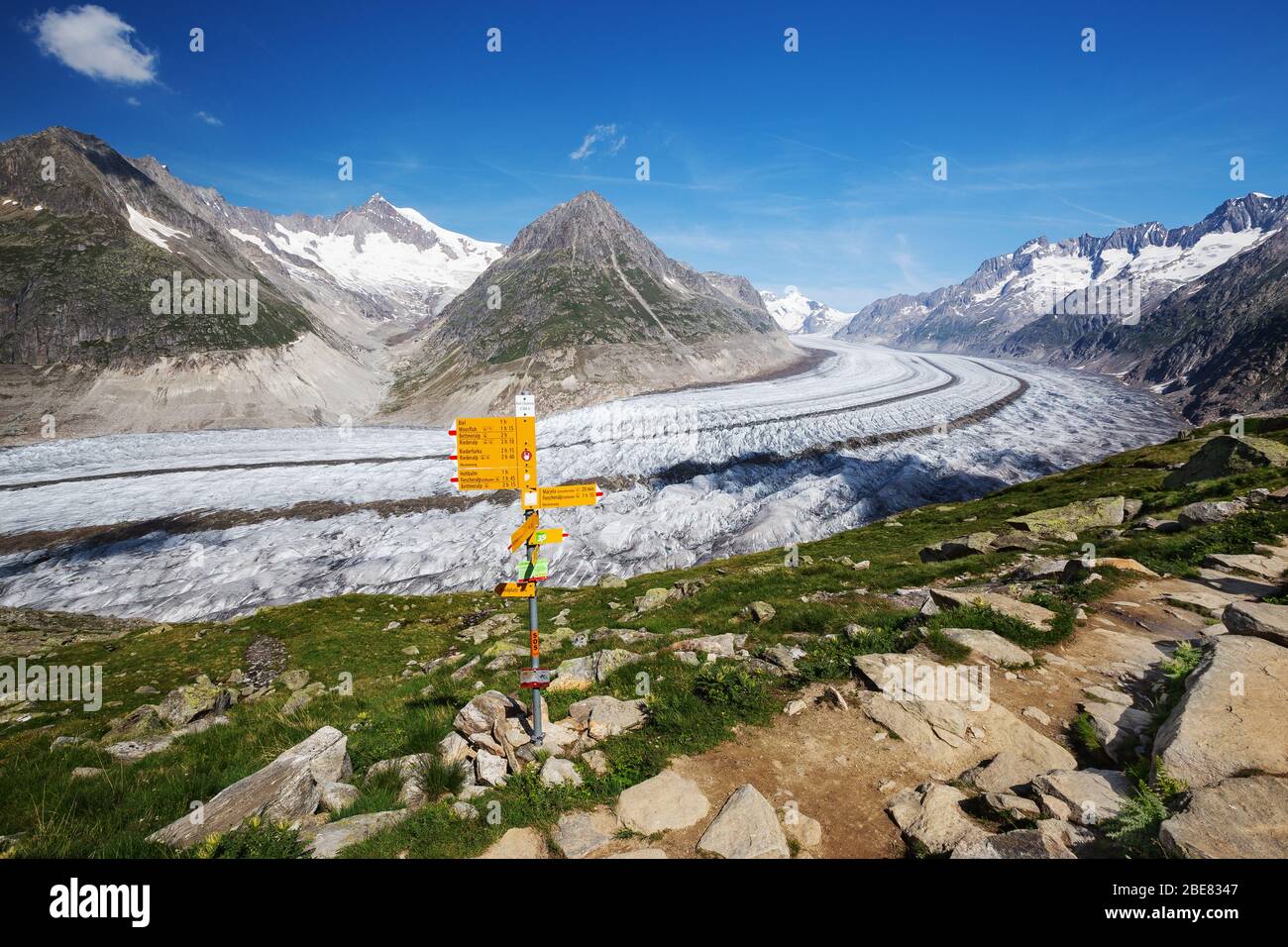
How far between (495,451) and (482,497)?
58174 mm

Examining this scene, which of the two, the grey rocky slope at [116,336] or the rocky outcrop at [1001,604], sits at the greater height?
the grey rocky slope at [116,336]

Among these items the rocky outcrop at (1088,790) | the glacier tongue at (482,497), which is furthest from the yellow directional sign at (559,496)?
the glacier tongue at (482,497)

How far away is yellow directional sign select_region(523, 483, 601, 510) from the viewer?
9.13 metres

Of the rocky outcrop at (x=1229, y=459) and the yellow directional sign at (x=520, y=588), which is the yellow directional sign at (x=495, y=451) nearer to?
the yellow directional sign at (x=520, y=588)

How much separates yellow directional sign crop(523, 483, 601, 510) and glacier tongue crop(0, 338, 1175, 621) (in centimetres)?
2477

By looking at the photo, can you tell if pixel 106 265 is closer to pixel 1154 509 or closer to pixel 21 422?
pixel 21 422

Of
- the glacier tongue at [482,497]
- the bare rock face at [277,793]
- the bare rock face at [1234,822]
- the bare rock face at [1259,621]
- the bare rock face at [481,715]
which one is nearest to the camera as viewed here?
the bare rock face at [1234,822]

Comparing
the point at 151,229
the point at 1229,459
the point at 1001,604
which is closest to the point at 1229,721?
the point at 1001,604

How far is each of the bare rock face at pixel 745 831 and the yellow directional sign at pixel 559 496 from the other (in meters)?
5.07

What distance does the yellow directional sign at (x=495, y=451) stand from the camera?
9.08m

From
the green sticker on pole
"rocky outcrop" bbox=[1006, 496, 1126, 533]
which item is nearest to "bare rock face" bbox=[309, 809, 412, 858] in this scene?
the green sticker on pole

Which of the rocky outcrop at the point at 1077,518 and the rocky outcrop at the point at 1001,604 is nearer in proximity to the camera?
the rocky outcrop at the point at 1001,604

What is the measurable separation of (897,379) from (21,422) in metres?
187

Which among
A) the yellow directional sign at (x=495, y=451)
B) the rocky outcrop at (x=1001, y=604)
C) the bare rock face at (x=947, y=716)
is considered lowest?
the bare rock face at (x=947, y=716)
